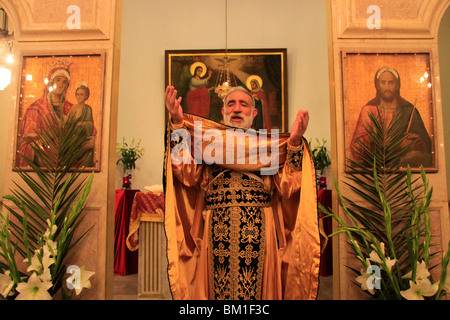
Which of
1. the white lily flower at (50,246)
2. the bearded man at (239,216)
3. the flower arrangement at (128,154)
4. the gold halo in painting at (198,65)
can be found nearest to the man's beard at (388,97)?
the bearded man at (239,216)

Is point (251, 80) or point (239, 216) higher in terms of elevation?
point (251, 80)

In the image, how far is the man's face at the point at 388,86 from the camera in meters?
2.87

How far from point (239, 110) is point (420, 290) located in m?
1.82

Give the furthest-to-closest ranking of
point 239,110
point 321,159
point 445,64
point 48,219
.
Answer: point 321,159 < point 445,64 < point 239,110 < point 48,219

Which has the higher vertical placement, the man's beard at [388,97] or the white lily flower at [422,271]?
the man's beard at [388,97]

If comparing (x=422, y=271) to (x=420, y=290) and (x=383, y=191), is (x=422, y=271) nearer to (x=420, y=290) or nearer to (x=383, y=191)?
(x=420, y=290)

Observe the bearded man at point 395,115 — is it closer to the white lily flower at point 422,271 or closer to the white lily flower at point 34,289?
the white lily flower at point 422,271

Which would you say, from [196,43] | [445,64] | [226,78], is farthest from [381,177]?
[196,43]

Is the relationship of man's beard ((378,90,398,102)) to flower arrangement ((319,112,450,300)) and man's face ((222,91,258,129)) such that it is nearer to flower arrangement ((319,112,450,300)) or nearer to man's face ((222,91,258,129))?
flower arrangement ((319,112,450,300))

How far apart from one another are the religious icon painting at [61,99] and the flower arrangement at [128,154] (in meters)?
3.07

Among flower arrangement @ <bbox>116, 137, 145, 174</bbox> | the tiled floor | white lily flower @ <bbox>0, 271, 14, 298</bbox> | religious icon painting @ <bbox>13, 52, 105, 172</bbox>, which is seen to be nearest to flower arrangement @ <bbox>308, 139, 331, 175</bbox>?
the tiled floor

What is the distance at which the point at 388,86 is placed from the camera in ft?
9.48
